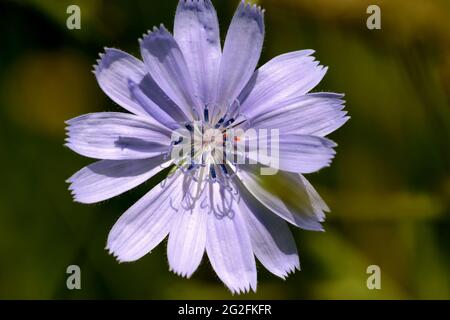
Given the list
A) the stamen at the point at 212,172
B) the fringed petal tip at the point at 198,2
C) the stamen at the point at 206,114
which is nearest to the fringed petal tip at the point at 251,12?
the fringed petal tip at the point at 198,2

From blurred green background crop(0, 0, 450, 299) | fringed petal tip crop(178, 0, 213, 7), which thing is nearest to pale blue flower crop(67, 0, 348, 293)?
fringed petal tip crop(178, 0, 213, 7)

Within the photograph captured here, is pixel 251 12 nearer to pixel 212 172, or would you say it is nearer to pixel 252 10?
pixel 252 10

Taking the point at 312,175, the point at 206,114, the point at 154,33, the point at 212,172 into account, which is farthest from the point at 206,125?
the point at 312,175

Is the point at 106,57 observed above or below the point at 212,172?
above

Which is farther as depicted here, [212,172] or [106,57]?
[212,172]
